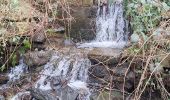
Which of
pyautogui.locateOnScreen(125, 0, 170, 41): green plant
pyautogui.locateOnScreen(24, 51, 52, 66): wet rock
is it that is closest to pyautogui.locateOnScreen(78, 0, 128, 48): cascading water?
pyautogui.locateOnScreen(24, 51, 52, 66): wet rock

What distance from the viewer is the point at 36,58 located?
5879 mm

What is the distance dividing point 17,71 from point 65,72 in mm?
898

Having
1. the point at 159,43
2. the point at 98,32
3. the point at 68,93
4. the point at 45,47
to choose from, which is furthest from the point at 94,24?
the point at 159,43

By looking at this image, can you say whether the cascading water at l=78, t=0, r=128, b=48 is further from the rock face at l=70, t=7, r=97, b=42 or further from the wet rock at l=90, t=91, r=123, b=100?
the wet rock at l=90, t=91, r=123, b=100

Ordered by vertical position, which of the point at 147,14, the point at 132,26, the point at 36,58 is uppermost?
the point at 147,14

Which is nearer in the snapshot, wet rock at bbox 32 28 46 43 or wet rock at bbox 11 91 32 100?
wet rock at bbox 11 91 32 100

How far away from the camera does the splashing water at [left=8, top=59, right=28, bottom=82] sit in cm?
581

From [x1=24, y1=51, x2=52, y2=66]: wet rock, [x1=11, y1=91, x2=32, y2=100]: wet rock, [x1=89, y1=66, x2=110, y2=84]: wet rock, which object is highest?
[x1=24, y1=51, x2=52, y2=66]: wet rock

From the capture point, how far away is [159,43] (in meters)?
4.29

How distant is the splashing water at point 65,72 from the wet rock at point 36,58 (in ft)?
0.31

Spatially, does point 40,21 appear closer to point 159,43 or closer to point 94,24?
point 94,24

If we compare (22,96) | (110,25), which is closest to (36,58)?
(22,96)

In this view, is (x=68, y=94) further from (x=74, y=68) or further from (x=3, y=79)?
(x=3, y=79)

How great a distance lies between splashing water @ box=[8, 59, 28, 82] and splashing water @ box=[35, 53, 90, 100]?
392 mm
